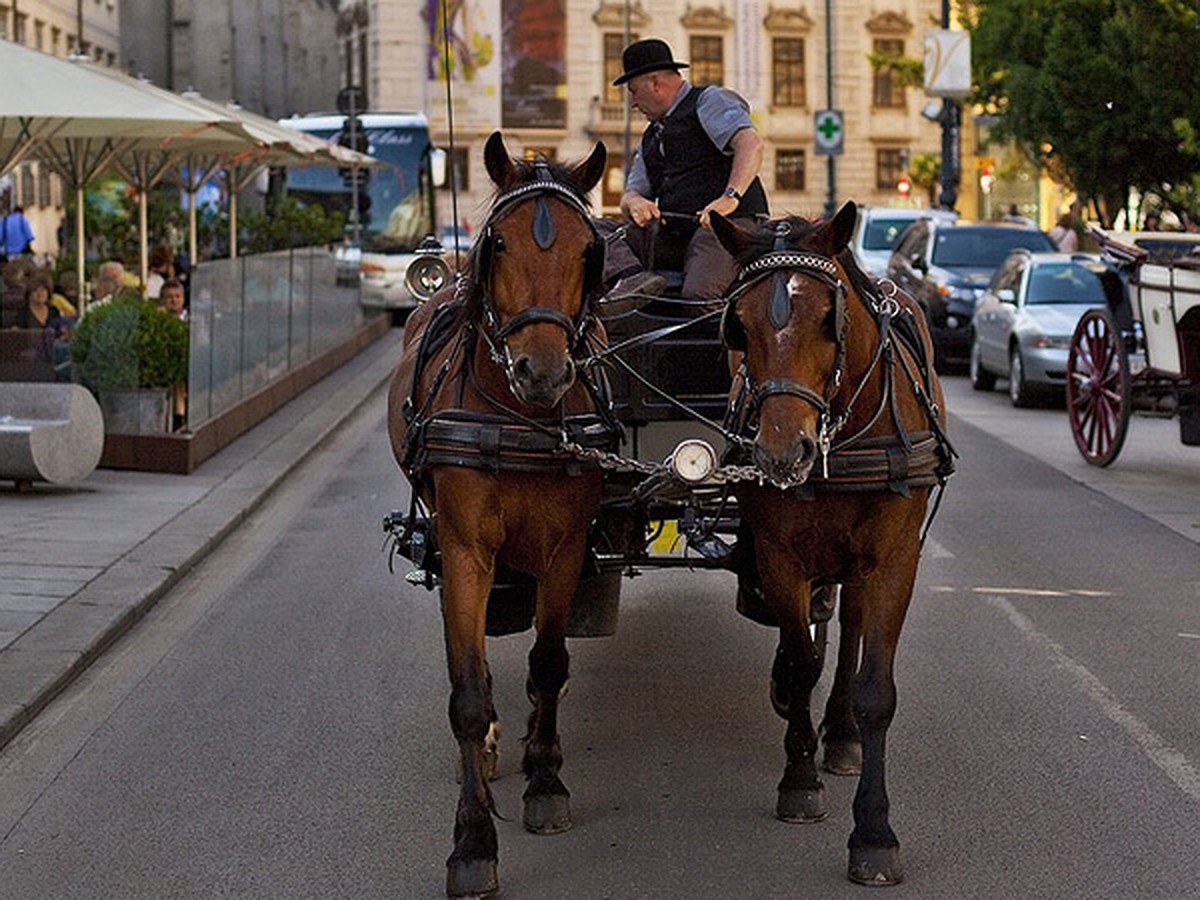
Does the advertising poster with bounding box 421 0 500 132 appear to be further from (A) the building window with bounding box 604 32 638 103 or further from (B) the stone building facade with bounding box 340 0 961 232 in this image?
(A) the building window with bounding box 604 32 638 103

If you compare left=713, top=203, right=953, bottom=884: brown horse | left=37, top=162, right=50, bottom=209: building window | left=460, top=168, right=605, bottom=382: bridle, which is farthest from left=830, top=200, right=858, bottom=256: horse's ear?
left=37, top=162, right=50, bottom=209: building window

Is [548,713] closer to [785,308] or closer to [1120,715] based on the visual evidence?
[785,308]

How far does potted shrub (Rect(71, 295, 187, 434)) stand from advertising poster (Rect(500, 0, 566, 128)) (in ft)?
213

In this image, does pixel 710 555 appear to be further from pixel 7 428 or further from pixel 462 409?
pixel 7 428

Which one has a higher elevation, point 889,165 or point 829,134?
point 889,165

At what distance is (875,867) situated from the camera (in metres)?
6.20

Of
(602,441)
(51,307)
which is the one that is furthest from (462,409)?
(51,307)

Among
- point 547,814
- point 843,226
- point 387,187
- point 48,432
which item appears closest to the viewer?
point 843,226

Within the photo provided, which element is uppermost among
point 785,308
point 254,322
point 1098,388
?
point 785,308

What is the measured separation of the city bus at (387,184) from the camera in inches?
1630

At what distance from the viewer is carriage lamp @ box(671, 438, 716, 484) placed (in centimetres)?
667

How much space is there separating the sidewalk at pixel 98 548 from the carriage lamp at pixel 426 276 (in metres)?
2.14

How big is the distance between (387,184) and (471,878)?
3678cm

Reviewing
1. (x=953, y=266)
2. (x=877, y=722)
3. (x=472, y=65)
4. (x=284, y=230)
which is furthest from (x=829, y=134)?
(x=877, y=722)
